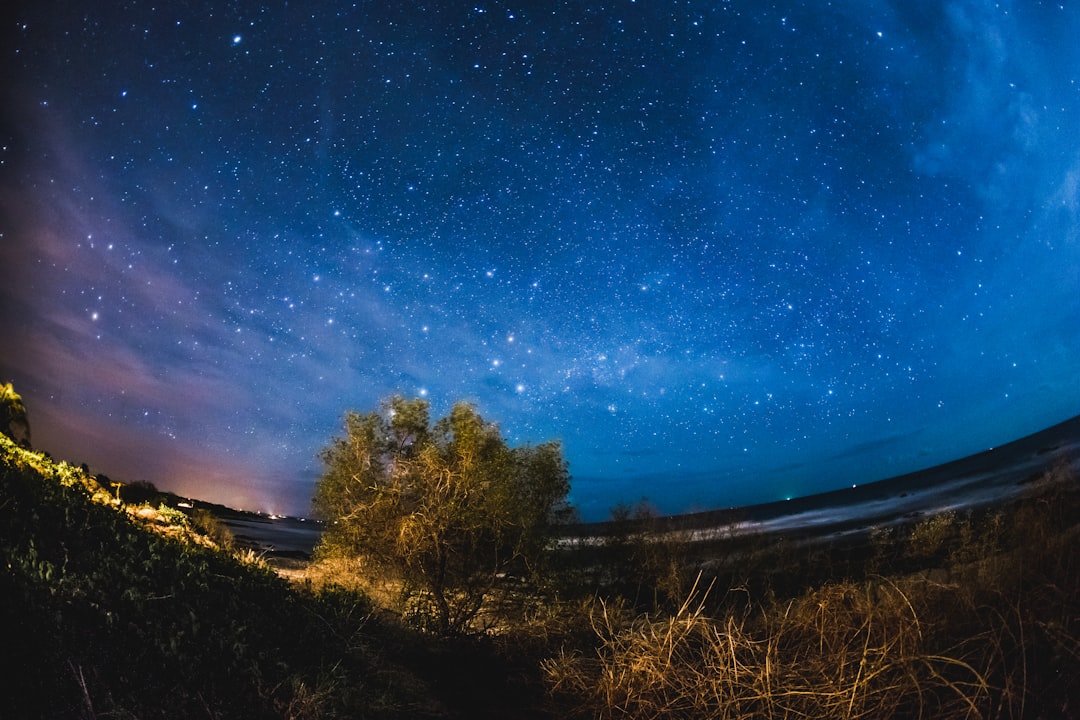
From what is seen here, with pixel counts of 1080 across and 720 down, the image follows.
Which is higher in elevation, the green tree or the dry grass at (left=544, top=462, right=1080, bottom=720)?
the green tree

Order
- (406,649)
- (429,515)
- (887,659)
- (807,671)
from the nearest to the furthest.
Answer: (887,659), (807,671), (406,649), (429,515)

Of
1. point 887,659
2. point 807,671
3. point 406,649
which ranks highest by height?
point 887,659

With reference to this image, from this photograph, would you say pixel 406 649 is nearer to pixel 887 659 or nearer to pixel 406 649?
pixel 406 649

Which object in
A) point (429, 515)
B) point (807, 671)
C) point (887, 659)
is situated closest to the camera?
point (887, 659)

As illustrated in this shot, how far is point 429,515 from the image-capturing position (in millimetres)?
13977

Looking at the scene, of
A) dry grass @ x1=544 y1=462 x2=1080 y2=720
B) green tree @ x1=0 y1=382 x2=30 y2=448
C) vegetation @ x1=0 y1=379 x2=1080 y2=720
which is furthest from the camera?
green tree @ x1=0 y1=382 x2=30 y2=448

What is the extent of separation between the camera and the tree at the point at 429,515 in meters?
14.2

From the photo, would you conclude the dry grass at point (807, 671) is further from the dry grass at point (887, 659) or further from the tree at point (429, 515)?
the tree at point (429, 515)

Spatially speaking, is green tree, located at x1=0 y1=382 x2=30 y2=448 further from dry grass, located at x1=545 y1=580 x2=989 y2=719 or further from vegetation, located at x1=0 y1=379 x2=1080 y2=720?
dry grass, located at x1=545 y1=580 x2=989 y2=719

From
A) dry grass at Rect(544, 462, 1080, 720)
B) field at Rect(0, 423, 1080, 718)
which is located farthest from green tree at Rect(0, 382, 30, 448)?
dry grass at Rect(544, 462, 1080, 720)

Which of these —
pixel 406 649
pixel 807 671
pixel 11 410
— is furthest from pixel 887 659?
pixel 11 410

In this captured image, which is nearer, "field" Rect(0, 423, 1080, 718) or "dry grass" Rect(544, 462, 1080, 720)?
"dry grass" Rect(544, 462, 1080, 720)

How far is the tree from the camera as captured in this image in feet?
46.6

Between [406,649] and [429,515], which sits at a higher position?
[429,515]
